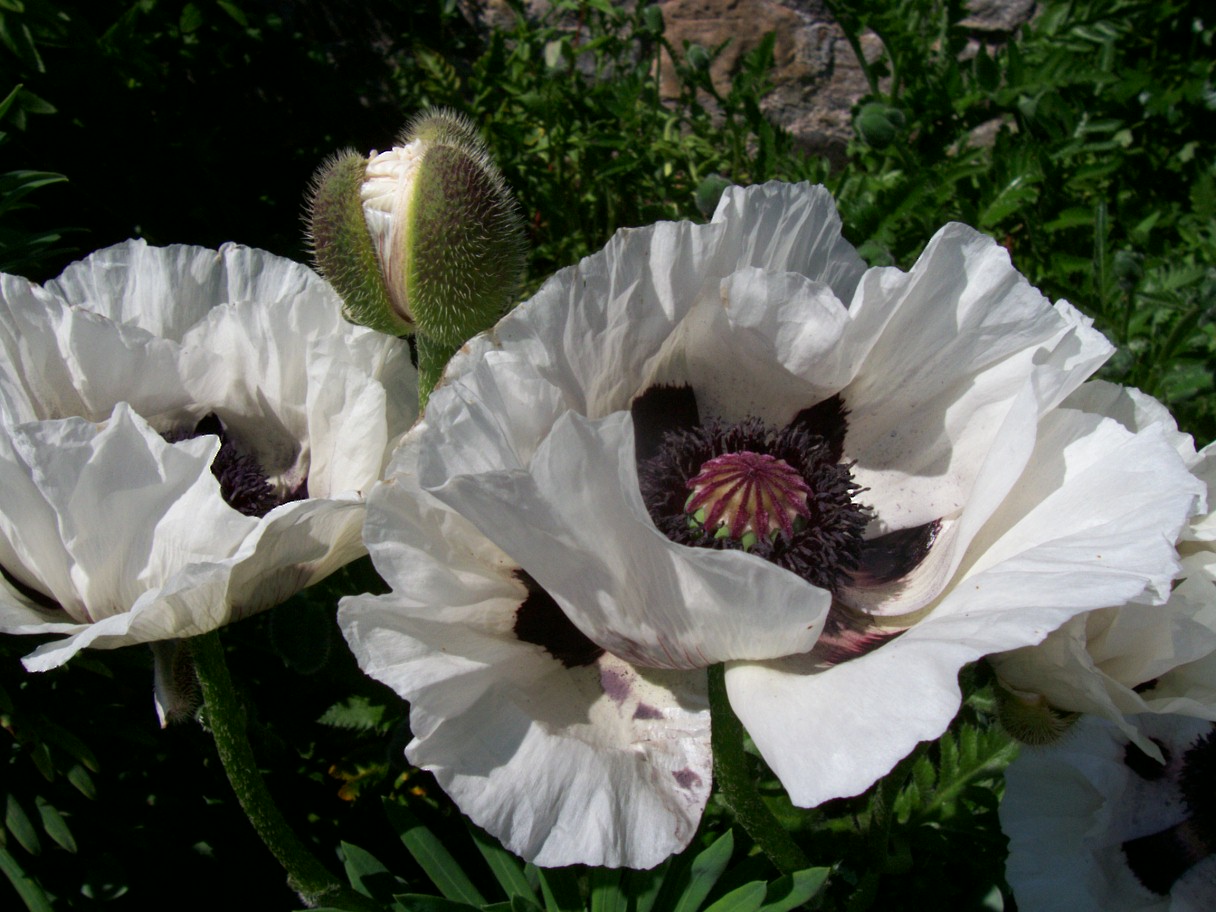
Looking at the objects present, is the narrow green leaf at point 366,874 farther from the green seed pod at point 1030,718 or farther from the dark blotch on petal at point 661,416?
the green seed pod at point 1030,718

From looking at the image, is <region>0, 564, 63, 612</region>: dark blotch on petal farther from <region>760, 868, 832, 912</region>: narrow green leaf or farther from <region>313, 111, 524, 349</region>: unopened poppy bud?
<region>760, 868, 832, 912</region>: narrow green leaf

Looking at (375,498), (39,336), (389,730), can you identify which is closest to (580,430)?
(375,498)

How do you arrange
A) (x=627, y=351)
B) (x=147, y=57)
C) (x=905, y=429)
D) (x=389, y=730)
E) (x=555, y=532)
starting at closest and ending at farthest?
(x=555, y=532) → (x=627, y=351) → (x=905, y=429) → (x=389, y=730) → (x=147, y=57)

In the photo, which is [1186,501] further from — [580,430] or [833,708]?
[580,430]

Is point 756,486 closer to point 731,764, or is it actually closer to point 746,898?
point 731,764

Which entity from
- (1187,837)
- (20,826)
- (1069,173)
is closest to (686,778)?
(1187,837)

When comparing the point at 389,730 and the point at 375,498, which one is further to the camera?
the point at 389,730
